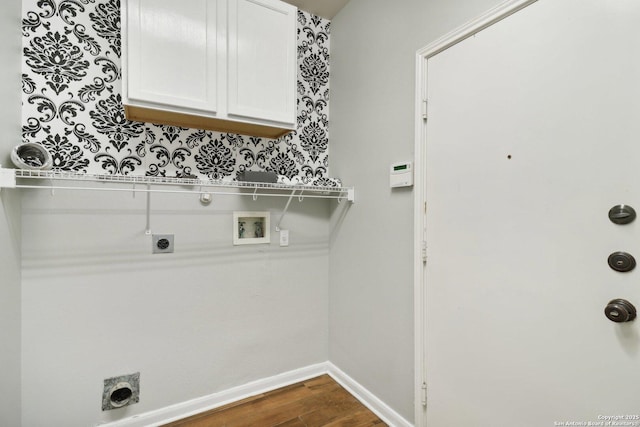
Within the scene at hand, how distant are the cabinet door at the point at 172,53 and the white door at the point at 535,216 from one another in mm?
1175

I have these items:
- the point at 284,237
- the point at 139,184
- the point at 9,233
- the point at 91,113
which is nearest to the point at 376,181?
the point at 284,237

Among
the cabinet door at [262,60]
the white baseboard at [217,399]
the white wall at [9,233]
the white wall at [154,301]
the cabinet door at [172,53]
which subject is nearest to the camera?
the white wall at [9,233]

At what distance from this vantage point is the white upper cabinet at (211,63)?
1409 mm

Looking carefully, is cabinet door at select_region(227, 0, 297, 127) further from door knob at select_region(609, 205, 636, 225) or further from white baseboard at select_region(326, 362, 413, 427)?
white baseboard at select_region(326, 362, 413, 427)

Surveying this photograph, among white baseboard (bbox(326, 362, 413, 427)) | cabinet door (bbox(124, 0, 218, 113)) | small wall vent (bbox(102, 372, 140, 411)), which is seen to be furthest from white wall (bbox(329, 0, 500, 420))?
small wall vent (bbox(102, 372, 140, 411))

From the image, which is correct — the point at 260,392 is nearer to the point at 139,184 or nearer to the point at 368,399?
the point at 368,399

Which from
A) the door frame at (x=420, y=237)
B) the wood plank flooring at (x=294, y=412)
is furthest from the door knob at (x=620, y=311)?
the wood plank flooring at (x=294, y=412)

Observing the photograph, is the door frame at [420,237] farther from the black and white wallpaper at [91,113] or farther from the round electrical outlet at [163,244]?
the round electrical outlet at [163,244]

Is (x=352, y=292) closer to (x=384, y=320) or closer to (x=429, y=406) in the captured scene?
(x=384, y=320)

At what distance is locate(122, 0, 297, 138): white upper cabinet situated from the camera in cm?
141

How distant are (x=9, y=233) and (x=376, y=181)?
1.86 metres

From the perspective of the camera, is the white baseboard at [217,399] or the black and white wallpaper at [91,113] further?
the white baseboard at [217,399]

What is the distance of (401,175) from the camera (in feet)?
5.54

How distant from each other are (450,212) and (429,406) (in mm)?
1032
